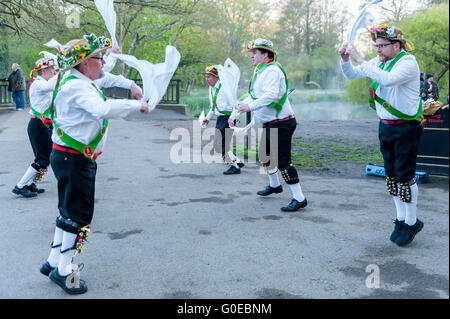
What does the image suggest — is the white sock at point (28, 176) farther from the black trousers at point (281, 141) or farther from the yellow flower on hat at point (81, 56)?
the yellow flower on hat at point (81, 56)

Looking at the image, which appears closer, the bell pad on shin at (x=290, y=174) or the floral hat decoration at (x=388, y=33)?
the floral hat decoration at (x=388, y=33)

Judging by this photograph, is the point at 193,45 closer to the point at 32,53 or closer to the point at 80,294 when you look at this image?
the point at 32,53

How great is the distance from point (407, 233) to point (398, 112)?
1.22m

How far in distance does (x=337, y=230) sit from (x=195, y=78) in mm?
31777

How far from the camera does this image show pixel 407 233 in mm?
4422

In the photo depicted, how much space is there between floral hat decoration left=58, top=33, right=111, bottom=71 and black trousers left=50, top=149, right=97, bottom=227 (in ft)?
2.25

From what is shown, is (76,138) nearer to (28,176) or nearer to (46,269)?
(46,269)

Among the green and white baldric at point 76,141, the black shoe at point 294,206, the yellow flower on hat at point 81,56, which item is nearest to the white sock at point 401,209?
the black shoe at point 294,206

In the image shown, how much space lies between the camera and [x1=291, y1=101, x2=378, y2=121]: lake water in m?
22.0

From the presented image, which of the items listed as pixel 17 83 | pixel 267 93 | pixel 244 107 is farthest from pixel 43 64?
pixel 17 83

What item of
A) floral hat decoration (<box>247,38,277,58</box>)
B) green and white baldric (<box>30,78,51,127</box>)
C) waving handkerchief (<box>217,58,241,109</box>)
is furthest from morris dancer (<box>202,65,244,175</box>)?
green and white baldric (<box>30,78,51,127</box>)

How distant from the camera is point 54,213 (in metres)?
5.47

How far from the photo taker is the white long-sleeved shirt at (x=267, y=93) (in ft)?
17.7

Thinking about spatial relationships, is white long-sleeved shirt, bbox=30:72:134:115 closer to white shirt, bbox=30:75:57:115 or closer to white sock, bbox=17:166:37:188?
white shirt, bbox=30:75:57:115
